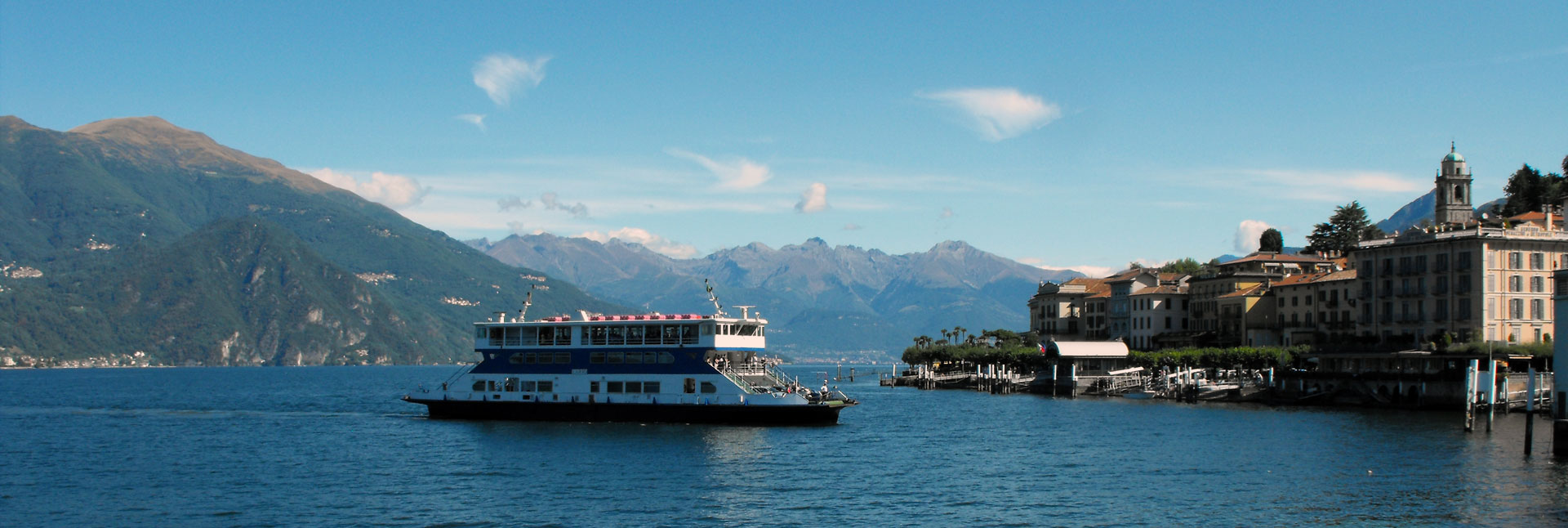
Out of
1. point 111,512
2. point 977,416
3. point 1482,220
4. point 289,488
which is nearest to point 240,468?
point 289,488

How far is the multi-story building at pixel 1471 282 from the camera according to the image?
9781cm

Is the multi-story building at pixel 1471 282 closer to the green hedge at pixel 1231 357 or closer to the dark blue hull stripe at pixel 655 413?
the green hedge at pixel 1231 357

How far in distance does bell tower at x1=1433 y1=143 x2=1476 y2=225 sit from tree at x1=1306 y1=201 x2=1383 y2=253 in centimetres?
4157

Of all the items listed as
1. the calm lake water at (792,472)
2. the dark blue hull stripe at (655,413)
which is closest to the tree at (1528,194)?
the calm lake water at (792,472)

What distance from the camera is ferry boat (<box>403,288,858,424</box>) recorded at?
2970 inches

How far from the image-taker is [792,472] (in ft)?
183

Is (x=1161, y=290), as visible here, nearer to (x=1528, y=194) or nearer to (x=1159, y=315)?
(x=1159, y=315)

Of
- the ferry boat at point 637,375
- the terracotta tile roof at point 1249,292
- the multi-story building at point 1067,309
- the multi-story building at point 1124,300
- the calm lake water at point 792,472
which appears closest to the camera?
the calm lake water at point 792,472

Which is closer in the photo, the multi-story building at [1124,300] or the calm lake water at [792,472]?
the calm lake water at [792,472]

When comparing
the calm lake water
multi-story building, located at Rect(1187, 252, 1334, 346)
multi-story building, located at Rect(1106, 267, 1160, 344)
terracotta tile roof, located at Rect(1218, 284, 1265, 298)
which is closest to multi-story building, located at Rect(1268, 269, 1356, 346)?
terracotta tile roof, located at Rect(1218, 284, 1265, 298)

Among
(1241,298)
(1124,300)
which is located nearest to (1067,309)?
(1124,300)

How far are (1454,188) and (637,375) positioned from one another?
83.6 metres

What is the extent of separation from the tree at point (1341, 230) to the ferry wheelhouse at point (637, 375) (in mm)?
107928

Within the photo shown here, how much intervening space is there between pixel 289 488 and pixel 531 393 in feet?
96.5
